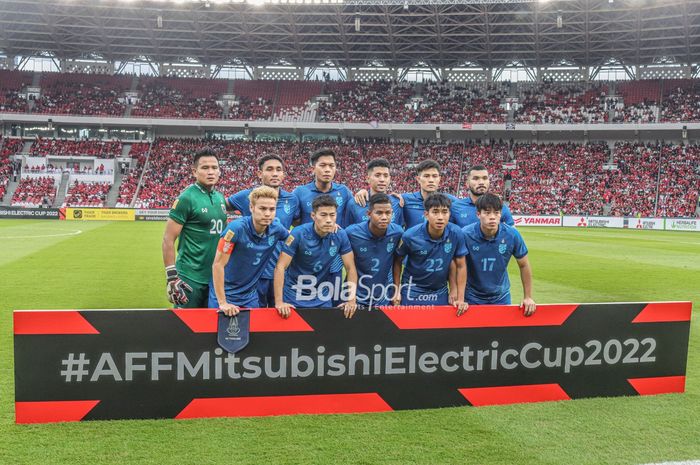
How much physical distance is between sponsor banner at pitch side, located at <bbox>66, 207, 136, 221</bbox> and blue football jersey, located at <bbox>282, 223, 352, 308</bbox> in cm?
3874

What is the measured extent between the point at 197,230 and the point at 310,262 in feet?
Result: 4.04

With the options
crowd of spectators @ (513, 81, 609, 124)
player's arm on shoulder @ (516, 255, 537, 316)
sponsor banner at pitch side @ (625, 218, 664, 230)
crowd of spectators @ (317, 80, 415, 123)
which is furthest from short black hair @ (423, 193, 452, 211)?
crowd of spectators @ (513, 81, 609, 124)

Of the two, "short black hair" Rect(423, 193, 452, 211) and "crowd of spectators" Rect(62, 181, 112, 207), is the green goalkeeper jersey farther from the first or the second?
"crowd of spectators" Rect(62, 181, 112, 207)

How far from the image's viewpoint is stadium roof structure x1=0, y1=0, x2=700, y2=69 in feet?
138

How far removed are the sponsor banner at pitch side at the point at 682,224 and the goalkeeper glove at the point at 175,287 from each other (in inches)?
1557

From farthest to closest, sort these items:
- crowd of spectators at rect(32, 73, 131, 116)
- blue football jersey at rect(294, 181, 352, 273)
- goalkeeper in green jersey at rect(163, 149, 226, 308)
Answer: crowd of spectators at rect(32, 73, 131, 116), blue football jersey at rect(294, 181, 352, 273), goalkeeper in green jersey at rect(163, 149, 226, 308)

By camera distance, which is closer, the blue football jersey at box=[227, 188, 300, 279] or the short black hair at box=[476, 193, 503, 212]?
the short black hair at box=[476, 193, 503, 212]

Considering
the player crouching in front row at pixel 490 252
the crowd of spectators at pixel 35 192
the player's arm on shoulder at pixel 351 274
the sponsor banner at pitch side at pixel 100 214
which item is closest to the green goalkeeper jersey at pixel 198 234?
the player's arm on shoulder at pixel 351 274

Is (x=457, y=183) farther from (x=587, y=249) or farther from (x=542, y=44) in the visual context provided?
(x=587, y=249)

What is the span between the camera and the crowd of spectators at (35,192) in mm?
43750

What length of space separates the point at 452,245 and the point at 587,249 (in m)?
17.7

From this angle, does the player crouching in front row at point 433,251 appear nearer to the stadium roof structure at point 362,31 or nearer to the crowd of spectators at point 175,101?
the stadium roof structure at point 362,31

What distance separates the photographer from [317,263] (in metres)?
5.35

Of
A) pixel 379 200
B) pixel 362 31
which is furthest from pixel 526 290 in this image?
pixel 362 31
